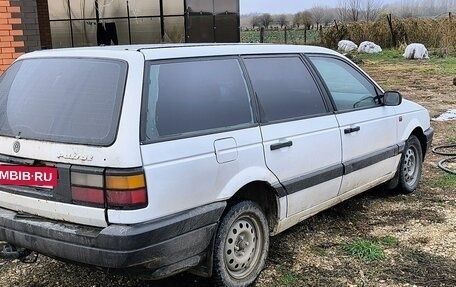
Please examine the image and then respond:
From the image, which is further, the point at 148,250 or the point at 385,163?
the point at 385,163

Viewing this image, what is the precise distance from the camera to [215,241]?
330 cm

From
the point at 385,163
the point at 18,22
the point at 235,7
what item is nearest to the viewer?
the point at 385,163

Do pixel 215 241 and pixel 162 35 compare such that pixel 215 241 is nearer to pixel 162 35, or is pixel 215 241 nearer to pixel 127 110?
pixel 127 110

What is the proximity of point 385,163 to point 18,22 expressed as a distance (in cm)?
478

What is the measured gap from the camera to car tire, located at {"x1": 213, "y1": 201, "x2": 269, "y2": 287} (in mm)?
3348

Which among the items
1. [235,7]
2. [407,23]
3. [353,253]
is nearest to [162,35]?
[235,7]

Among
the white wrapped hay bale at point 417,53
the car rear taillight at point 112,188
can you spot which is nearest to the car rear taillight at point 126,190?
the car rear taillight at point 112,188

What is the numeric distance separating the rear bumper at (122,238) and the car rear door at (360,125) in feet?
5.48

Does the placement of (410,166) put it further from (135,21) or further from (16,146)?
(135,21)

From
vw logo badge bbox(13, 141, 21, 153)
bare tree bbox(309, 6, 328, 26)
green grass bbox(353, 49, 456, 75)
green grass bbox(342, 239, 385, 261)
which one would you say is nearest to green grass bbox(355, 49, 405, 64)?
green grass bbox(353, 49, 456, 75)

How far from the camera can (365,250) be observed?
4.18 m

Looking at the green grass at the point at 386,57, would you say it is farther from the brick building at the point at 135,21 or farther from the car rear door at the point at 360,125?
the car rear door at the point at 360,125

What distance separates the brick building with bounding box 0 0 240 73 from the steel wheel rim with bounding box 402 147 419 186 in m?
9.68

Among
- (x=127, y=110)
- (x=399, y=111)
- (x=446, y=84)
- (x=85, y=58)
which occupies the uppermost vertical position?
(x=85, y=58)
